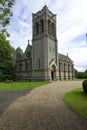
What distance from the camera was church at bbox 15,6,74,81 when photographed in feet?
135

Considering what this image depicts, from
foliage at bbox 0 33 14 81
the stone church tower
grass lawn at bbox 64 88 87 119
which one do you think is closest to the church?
the stone church tower

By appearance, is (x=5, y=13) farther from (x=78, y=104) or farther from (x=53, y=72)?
(x=53, y=72)

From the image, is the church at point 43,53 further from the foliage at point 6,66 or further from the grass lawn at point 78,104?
the grass lawn at point 78,104

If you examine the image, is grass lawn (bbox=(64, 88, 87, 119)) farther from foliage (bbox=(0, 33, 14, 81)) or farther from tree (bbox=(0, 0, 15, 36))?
foliage (bbox=(0, 33, 14, 81))

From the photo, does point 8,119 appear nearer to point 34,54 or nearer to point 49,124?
point 49,124

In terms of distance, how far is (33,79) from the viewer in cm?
4325

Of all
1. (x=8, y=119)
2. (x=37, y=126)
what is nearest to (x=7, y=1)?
(x=8, y=119)

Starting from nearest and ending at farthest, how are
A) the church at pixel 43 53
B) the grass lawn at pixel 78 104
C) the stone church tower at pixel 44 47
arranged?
the grass lawn at pixel 78 104
the stone church tower at pixel 44 47
the church at pixel 43 53

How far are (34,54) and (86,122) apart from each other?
38.8 m

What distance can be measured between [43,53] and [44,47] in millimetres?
1735

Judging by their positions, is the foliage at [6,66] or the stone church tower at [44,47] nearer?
the stone church tower at [44,47]

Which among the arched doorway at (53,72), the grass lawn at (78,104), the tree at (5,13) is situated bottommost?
the grass lawn at (78,104)

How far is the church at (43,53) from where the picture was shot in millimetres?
41031

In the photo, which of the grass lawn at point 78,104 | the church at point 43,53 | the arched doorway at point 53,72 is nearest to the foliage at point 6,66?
the church at point 43,53
